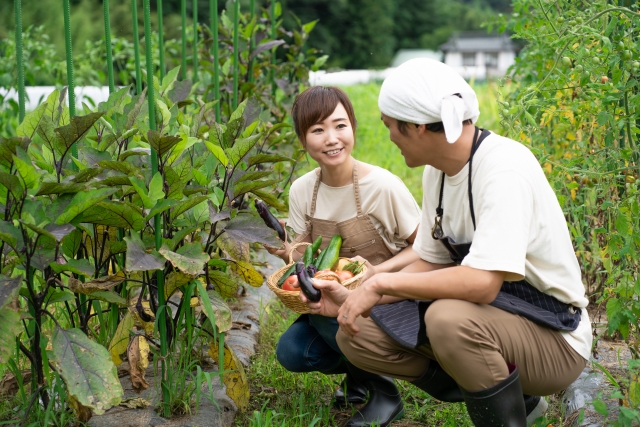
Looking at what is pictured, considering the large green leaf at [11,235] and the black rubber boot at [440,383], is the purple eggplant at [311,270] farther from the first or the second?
the large green leaf at [11,235]

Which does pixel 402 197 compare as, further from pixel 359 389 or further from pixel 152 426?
pixel 152 426

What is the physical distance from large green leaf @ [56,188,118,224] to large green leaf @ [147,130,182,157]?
20 centimetres

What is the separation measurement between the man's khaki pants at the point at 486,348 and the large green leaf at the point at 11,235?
1104mm

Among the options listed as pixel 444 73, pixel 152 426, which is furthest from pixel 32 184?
pixel 444 73

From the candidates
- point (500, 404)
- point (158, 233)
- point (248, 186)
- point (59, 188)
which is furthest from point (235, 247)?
point (500, 404)

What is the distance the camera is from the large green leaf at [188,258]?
92.8 inches

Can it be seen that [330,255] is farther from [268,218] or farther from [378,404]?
[378,404]

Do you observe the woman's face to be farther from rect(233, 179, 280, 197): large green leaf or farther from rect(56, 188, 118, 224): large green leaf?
rect(56, 188, 118, 224): large green leaf

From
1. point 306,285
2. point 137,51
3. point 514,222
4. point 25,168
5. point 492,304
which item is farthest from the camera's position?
point 137,51

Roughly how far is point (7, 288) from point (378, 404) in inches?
54.5

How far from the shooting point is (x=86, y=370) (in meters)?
2.20

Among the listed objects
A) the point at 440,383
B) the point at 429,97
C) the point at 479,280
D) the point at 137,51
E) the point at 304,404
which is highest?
the point at 137,51

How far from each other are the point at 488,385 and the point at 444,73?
3.11ft

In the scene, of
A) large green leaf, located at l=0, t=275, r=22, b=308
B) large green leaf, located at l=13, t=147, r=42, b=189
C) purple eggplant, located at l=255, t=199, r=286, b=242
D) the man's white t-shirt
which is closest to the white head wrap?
the man's white t-shirt
